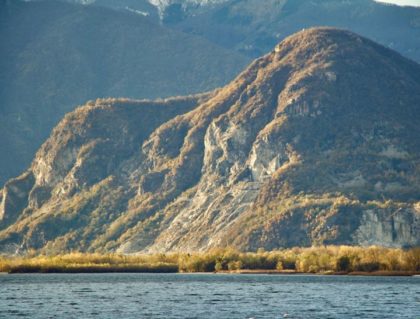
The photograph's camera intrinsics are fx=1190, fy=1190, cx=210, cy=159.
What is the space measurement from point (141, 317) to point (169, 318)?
5506mm

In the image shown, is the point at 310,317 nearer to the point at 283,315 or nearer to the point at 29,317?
the point at 283,315

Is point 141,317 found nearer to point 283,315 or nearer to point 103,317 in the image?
point 103,317

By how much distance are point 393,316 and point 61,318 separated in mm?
55006

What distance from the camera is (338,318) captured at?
193m

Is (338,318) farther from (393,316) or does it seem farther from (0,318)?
(0,318)

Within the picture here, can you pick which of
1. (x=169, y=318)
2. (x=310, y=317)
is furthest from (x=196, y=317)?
(x=310, y=317)

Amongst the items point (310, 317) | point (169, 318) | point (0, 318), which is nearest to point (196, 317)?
point (169, 318)

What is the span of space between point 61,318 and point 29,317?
569 centimetres

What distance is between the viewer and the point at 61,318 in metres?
198

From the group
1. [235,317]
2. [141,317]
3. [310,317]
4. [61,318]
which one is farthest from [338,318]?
[61,318]

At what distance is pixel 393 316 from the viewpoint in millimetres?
196625

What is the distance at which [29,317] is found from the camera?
199000 mm

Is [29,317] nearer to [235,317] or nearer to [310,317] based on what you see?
[235,317]

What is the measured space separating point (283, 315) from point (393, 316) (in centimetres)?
1823
